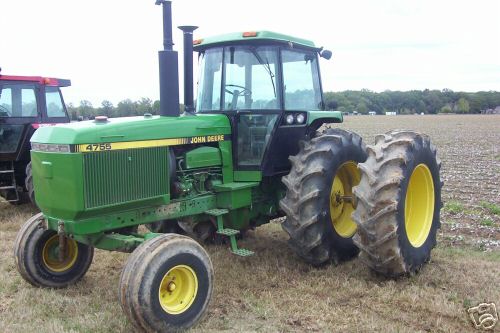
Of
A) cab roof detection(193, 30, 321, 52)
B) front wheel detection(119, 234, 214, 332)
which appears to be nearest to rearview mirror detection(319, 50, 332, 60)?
cab roof detection(193, 30, 321, 52)

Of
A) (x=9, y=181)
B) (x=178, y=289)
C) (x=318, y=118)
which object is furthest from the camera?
(x=9, y=181)

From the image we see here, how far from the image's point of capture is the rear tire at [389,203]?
15.9ft

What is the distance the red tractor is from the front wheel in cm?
540

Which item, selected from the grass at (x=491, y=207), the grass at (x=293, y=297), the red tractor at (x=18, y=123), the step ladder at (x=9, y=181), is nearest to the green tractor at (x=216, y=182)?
the grass at (x=293, y=297)

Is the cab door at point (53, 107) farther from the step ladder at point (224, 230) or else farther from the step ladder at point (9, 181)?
the step ladder at point (224, 230)

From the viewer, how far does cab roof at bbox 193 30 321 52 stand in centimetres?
537

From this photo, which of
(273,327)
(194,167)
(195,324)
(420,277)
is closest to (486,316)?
(420,277)

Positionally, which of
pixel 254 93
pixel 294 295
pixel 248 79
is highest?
pixel 248 79

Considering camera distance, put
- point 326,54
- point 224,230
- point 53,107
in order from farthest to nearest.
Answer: point 53,107, point 326,54, point 224,230

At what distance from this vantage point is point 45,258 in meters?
5.08

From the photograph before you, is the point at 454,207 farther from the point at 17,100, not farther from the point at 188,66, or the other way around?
the point at 17,100

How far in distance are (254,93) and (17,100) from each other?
18.7ft

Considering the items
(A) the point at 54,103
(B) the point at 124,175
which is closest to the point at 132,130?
(B) the point at 124,175

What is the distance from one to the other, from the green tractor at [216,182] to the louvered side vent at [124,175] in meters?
0.01
